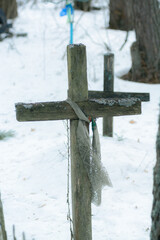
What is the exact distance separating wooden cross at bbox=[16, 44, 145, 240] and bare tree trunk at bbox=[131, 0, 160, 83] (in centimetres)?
506

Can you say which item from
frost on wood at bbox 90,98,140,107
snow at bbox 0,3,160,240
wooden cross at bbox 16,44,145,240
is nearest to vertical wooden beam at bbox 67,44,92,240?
Result: wooden cross at bbox 16,44,145,240

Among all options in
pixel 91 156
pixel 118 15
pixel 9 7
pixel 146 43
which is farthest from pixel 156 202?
pixel 9 7

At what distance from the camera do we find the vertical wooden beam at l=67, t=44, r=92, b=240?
8.22 feet

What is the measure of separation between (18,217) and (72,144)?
1.45 meters

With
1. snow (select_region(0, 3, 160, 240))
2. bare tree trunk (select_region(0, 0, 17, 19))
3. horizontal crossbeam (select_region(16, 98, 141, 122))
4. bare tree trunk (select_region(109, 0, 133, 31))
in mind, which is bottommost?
snow (select_region(0, 3, 160, 240))

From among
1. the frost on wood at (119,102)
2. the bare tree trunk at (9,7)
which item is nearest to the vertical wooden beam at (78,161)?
the frost on wood at (119,102)

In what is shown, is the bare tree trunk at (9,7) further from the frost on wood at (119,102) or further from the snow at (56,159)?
the frost on wood at (119,102)

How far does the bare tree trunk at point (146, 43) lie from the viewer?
7242 mm

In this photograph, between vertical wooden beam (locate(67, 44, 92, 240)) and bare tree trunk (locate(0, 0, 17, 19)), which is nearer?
vertical wooden beam (locate(67, 44, 92, 240))

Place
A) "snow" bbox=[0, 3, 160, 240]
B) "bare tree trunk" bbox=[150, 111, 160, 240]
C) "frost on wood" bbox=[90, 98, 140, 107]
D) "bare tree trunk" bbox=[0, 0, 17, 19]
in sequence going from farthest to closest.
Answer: "bare tree trunk" bbox=[0, 0, 17, 19] → "snow" bbox=[0, 3, 160, 240] → "frost on wood" bbox=[90, 98, 140, 107] → "bare tree trunk" bbox=[150, 111, 160, 240]

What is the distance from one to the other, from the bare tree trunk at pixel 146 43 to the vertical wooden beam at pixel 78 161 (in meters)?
5.12

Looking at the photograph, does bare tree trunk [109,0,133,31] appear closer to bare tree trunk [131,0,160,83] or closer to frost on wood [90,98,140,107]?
bare tree trunk [131,0,160,83]

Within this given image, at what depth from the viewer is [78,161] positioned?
8.53 ft

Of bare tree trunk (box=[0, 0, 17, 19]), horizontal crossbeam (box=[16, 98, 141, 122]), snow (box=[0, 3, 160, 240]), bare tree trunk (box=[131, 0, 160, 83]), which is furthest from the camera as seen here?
bare tree trunk (box=[0, 0, 17, 19])
